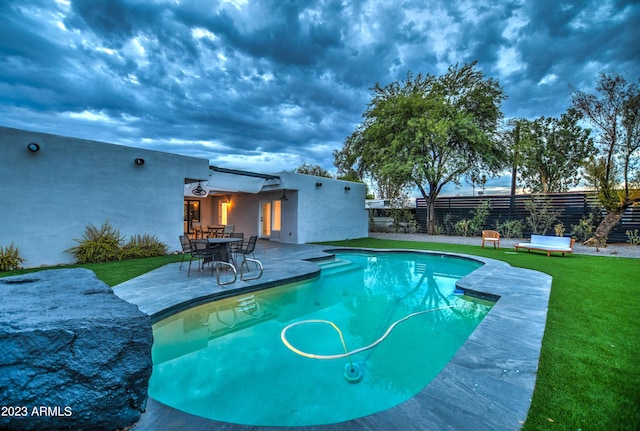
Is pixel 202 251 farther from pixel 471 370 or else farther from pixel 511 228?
pixel 511 228

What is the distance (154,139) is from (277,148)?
8773 mm

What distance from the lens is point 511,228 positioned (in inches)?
690

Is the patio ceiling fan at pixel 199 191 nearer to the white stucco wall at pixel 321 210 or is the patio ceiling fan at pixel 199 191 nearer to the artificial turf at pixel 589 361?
the white stucco wall at pixel 321 210

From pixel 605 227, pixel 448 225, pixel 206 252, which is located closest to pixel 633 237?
pixel 605 227

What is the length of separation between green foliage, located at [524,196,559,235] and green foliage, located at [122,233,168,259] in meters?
19.4

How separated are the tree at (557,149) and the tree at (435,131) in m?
9.98

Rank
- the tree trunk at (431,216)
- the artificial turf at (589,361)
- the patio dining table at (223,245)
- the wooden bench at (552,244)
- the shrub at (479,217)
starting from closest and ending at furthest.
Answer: the artificial turf at (589,361)
the patio dining table at (223,245)
the wooden bench at (552,244)
the shrub at (479,217)
the tree trunk at (431,216)

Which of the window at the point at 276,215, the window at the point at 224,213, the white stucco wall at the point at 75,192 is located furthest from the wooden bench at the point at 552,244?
the window at the point at 224,213

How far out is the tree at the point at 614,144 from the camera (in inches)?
527

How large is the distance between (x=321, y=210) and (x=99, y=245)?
9929 mm

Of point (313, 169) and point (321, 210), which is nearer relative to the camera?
point (321, 210)

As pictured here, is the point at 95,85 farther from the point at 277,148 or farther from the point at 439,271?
the point at 439,271

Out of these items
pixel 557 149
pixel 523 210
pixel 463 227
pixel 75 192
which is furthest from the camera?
pixel 557 149

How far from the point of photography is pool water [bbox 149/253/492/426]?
2951 mm
